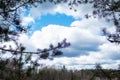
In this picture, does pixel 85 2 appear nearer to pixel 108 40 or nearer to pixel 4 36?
pixel 108 40

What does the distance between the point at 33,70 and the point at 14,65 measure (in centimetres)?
45

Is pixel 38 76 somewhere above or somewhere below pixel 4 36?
below

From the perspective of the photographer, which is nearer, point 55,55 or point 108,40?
point 55,55

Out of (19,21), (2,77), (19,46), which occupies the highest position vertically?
(19,21)

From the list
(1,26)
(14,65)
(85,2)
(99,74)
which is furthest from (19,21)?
(85,2)

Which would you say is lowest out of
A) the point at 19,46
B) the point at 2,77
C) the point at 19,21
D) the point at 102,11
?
the point at 2,77

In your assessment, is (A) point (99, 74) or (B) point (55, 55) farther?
(A) point (99, 74)

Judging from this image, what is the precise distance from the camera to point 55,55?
9.21 meters

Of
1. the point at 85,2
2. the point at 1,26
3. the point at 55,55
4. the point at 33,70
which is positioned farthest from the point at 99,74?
→ the point at 85,2

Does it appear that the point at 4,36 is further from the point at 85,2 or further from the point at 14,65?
the point at 85,2

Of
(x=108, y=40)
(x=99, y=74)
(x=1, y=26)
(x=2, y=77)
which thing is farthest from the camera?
(x=108, y=40)

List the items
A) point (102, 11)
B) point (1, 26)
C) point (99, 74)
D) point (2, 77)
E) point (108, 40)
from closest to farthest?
point (2, 77), point (1, 26), point (99, 74), point (108, 40), point (102, 11)

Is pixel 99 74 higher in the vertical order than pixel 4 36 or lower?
lower

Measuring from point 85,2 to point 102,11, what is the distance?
0.91m
